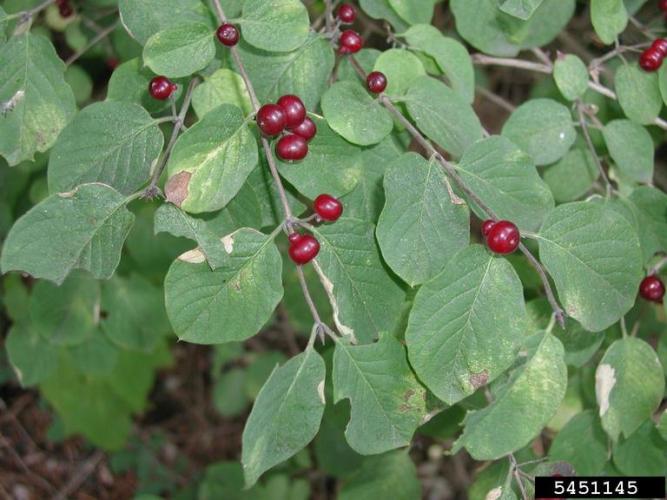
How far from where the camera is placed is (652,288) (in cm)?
173

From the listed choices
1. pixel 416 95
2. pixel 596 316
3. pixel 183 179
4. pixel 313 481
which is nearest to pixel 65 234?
pixel 183 179

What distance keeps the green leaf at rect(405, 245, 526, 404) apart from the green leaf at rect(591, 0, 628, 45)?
2.67 feet

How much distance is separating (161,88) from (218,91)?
118 mm

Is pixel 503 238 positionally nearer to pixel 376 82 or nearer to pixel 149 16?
pixel 376 82

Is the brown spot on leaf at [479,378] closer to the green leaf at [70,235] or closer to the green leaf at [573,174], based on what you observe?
the green leaf at [70,235]

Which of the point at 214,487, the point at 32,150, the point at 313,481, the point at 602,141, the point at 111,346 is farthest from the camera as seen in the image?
the point at 313,481

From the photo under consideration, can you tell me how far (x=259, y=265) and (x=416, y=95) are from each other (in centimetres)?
55

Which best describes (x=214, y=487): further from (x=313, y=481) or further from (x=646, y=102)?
(x=646, y=102)

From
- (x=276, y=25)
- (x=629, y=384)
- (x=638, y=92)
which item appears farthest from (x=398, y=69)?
(x=629, y=384)

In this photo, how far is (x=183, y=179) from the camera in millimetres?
1319

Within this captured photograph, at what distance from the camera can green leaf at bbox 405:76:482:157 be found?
159cm

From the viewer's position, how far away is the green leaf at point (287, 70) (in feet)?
5.20

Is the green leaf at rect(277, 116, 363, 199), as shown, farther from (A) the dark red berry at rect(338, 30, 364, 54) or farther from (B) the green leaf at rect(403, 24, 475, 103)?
(B) the green leaf at rect(403, 24, 475, 103)

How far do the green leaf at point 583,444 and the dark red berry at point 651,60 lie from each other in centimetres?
89
